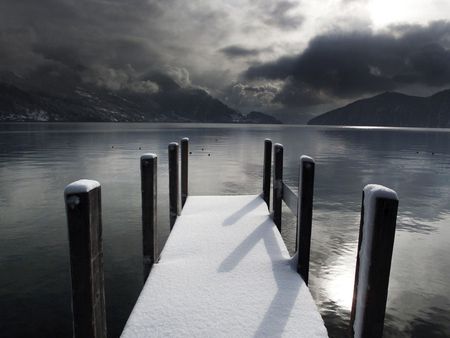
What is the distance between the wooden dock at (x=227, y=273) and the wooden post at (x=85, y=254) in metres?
0.01

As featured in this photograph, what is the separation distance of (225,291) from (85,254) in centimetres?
241

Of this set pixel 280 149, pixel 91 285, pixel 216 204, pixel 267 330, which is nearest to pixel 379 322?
pixel 267 330

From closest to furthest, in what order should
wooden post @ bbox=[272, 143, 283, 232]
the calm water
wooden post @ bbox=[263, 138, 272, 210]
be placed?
the calm water → wooden post @ bbox=[272, 143, 283, 232] → wooden post @ bbox=[263, 138, 272, 210]

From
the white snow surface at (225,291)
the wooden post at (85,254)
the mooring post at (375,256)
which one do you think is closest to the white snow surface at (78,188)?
the wooden post at (85,254)

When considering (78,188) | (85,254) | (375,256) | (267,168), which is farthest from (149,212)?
(267,168)

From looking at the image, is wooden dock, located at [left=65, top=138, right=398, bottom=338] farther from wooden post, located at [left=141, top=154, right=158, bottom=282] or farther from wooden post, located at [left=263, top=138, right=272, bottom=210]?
wooden post, located at [left=263, top=138, right=272, bottom=210]

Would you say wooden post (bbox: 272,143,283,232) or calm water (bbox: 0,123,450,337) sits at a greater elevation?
wooden post (bbox: 272,143,283,232)

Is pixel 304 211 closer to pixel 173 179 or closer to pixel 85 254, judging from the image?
pixel 85 254

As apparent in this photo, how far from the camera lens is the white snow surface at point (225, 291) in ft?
13.9

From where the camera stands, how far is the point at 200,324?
14.2 ft

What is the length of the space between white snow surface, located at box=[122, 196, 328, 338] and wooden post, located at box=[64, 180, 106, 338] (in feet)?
2.28

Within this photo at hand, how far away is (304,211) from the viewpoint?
Answer: 222 inches

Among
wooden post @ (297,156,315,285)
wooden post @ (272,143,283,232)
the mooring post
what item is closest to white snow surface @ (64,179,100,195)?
the mooring post

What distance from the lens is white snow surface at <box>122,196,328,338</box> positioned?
425 cm
